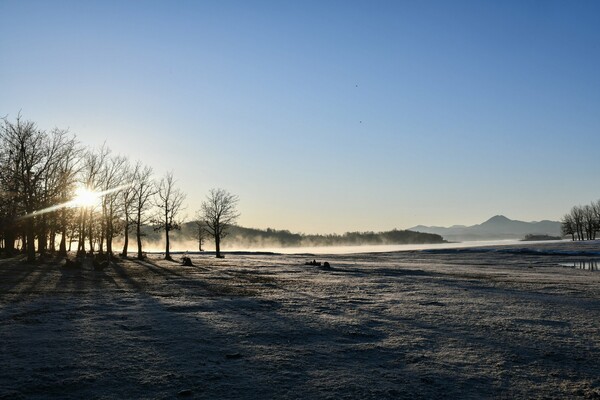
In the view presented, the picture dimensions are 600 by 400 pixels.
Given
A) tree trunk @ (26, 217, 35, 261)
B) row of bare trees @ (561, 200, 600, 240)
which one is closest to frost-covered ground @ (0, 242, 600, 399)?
tree trunk @ (26, 217, 35, 261)

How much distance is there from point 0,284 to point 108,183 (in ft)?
101

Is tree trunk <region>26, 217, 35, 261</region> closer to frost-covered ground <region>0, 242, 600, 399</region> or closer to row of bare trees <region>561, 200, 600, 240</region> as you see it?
frost-covered ground <region>0, 242, 600, 399</region>

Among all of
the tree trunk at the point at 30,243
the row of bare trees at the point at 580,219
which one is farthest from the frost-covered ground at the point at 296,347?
the row of bare trees at the point at 580,219

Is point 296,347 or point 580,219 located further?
point 580,219

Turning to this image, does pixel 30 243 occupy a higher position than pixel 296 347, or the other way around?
pixel 30 243

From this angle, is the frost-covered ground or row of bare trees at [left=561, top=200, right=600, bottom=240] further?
row of bare trees at [left=561, top=200, right=600, bottom=240]

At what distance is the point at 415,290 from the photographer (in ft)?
53.1

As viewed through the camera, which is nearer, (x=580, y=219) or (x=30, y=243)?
(x=30, y=243)

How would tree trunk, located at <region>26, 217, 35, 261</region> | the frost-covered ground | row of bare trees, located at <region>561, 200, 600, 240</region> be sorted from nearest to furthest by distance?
the frost-covered ground, tree trunk, located at <region>26, 217, 35, 261</region>, row of bare trees, located at <region>561, 200, 600, 240</region>

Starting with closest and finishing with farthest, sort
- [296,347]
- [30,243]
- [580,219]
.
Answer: [296,347] < [30,243] < [580,219]

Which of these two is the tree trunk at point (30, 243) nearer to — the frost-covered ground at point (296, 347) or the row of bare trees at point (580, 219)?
the frost-covered ground at point (296, 347)

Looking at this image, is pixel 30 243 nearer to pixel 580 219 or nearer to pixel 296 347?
pixel 296 347

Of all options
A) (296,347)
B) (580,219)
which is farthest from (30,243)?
(580,219)

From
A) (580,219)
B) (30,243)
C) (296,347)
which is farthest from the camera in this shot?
(580,219)
